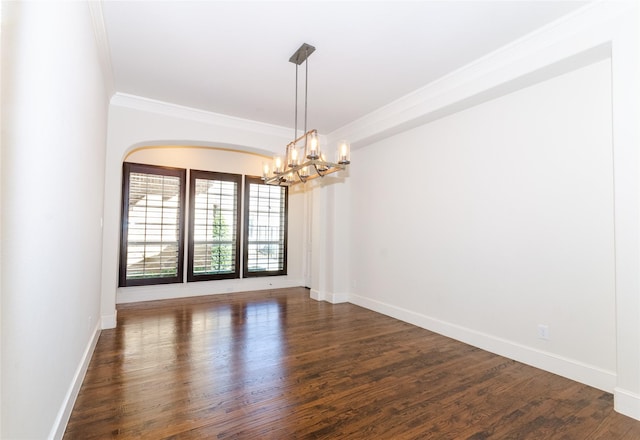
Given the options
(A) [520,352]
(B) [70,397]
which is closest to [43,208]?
(B) [70,397]

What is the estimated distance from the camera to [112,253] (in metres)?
4.14

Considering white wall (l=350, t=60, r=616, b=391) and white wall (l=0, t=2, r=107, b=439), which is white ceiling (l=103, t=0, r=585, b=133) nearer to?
white wall (l=0, t=2, r=107, b=439)

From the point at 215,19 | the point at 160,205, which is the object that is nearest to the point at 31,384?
the point at 215,19

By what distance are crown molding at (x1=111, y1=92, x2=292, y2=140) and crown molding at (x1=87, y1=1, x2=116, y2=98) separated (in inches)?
11.1

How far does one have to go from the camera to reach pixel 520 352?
3197 millimetres

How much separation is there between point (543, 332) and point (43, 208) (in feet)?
13.0

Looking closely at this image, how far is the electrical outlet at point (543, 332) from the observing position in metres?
3.02

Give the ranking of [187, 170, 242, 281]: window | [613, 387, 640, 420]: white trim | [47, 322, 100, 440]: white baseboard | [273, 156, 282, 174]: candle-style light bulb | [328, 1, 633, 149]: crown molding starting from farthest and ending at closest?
[187, 170, 242, 281]: window → [273, 156, 282, 174]: candle-style light bulb → [328, 1, 633, 149]: crown molding → [613, 387, 640, 420]: white trim → [47, 322, 100, 440]: white baseboard

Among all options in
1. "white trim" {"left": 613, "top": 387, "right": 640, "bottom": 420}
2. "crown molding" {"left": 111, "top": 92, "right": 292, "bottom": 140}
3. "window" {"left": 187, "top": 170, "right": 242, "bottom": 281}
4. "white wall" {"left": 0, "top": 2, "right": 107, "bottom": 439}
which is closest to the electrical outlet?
"white trim" {"left": 613, "top": 387, "right": 640, "bottom": 420}

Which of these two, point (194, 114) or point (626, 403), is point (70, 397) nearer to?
point (194, 114)

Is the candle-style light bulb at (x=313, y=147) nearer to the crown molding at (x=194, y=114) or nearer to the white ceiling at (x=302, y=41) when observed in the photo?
the white ceiling at (x=302, y=41)

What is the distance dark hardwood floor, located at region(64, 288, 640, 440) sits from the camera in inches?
82.0

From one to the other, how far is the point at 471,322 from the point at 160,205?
5336 mm

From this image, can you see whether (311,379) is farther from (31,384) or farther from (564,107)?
(564,107)
